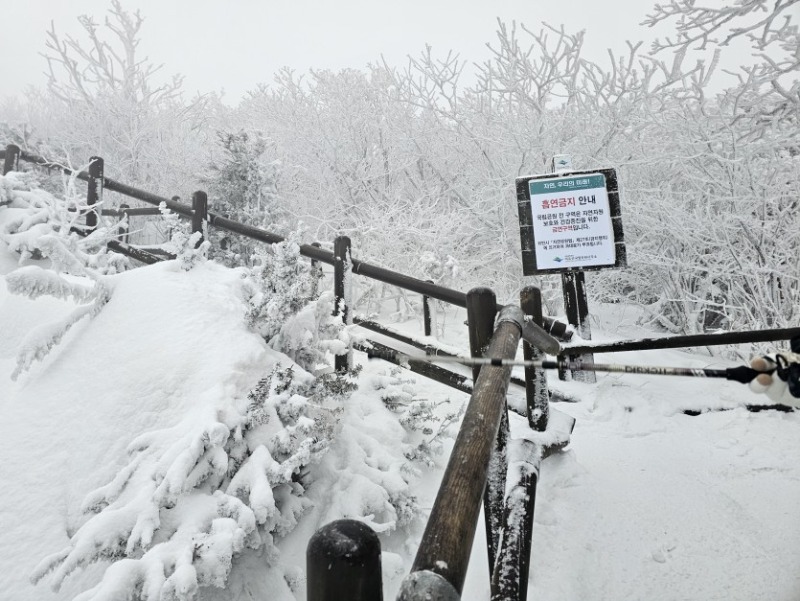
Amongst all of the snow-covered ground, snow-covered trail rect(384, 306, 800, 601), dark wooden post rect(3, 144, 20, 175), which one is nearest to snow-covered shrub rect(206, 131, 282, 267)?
dark wooden post rect(3, 144, 20, 175)

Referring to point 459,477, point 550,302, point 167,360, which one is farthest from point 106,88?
point 459,477

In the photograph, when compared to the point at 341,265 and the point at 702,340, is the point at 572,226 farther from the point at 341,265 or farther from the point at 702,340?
the point at 702,340

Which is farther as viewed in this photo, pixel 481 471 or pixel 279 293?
pixel 279 293

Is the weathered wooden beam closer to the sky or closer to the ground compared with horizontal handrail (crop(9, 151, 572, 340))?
closer to the ground

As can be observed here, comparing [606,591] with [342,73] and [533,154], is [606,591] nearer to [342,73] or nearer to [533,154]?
[533,154]

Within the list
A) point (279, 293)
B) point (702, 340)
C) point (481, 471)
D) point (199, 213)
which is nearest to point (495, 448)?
point (481, 471)

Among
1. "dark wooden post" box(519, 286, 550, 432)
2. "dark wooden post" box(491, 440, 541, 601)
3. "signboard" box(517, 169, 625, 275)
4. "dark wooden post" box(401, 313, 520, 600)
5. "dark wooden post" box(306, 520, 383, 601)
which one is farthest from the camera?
"signboard" box(517, 169, 625, 275)

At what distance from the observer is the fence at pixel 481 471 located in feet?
2.50

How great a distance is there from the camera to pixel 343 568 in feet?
2.44

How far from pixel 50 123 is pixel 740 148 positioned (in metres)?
21.9

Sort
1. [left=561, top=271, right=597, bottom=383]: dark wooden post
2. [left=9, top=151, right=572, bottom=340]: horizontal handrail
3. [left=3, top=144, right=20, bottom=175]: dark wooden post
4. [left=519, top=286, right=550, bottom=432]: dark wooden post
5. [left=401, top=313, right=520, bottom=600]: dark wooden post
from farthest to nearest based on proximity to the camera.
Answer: [left=3, top=144, right=20, bottom=175]: dark wooden post
[left=561, top=271, right=597, bottom=383]: dark wooden post
[left=9, top=151, right=572, bottom=340]: horizontal handrail
[left=519, top=286, right=550, bottom=432]: dark wooden post
[left=401, top=313, right=520, bottom=600]: dark wooden post

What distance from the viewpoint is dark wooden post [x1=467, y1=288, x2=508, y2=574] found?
2.04m

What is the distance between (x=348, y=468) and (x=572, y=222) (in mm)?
3212

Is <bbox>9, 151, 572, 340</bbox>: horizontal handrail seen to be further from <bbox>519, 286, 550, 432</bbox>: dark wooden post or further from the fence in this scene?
<bbox>519, 286, 550, 432</bbox>: dark wooden post
